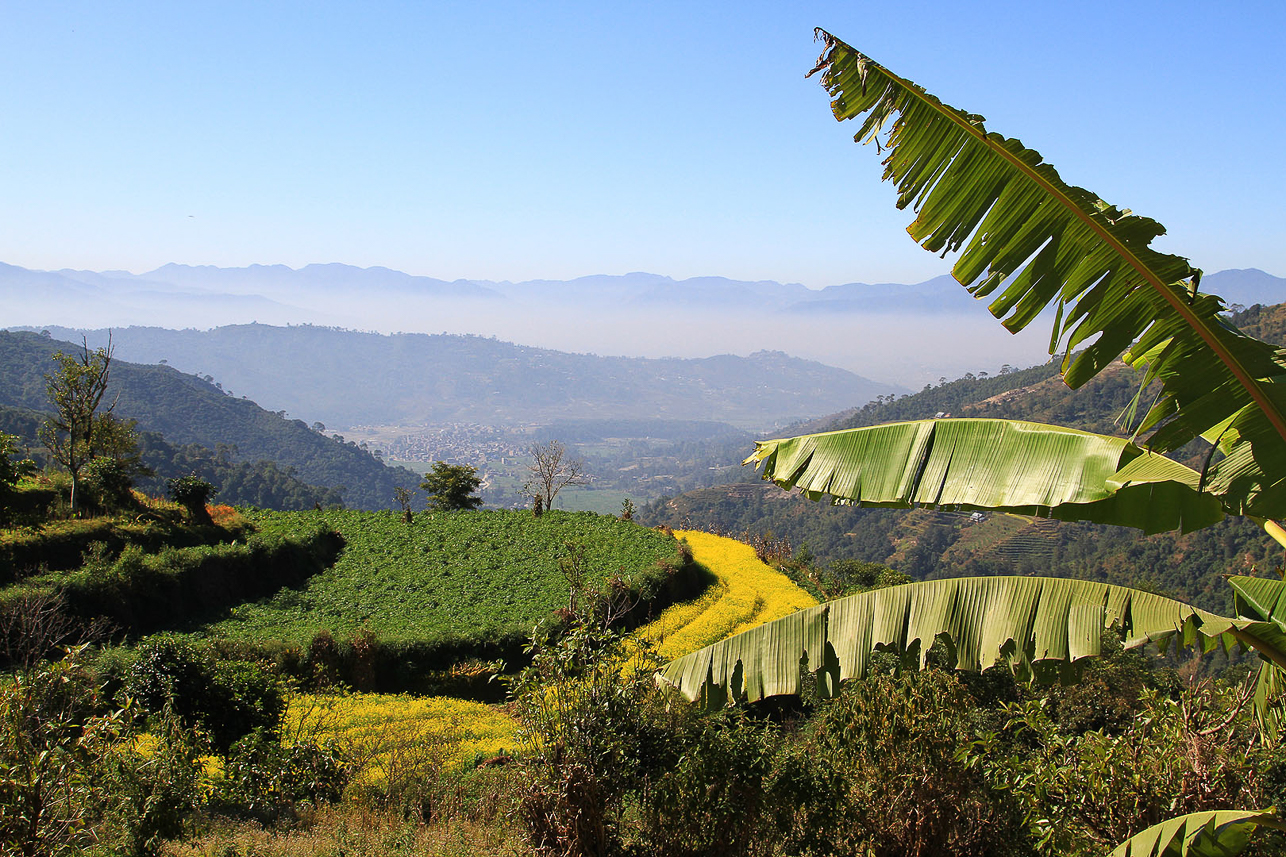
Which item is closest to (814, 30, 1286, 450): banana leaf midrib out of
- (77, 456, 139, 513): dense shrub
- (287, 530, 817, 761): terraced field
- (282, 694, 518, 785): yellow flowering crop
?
(287, 530, 817, 761): terraced field

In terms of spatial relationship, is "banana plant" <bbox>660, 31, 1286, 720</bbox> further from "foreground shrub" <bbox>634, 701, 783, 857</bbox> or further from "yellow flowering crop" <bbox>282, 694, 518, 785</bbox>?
"yellow flowering crop" <bbox>282, 694, 518, 785</bbox>

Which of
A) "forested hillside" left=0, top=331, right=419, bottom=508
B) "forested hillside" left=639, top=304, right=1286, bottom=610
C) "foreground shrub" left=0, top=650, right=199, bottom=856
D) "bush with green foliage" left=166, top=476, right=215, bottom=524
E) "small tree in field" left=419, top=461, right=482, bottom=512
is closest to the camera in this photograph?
"foreground shrub" left=0, top=650, right=199, bottom=856

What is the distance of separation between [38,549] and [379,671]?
288 inches

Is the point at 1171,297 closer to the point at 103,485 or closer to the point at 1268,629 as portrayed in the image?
the point at 1268,629

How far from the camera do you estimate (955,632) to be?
10.9 feet

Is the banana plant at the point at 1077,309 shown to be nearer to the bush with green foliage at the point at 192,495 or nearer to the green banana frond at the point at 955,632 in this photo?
the green banana frond at the point at 955,632

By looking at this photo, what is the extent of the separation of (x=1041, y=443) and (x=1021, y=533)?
203 ft

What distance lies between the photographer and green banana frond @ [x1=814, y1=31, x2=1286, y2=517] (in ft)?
8.91

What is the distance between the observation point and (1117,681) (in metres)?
11.9

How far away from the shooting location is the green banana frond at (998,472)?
9.95ft

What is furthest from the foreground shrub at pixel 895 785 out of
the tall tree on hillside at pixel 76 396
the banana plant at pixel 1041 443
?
the tall tree on hillside at pixel 76 396

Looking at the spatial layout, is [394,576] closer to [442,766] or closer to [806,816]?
[442,766]

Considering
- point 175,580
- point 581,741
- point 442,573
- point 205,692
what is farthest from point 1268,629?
point 442,573

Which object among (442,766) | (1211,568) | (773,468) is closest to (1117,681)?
(442,766)
